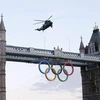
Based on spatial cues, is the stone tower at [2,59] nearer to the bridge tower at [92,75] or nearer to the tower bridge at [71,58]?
the tower bridge at [71,58]

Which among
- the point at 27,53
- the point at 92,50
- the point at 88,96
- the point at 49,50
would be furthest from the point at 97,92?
the point at 27,53

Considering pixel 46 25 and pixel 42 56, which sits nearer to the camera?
pixel 46 25

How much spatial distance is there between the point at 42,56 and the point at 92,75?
21.4 meters

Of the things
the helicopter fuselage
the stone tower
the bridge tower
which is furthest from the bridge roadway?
the helicopter fuselage

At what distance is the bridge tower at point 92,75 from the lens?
301 ft

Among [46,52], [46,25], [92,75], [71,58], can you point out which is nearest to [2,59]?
[46,52]

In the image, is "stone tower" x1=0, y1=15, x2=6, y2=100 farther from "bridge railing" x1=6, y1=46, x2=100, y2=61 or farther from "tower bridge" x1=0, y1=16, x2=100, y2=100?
"bridge railing" x1=6, y1=46, x2=100, y2=61

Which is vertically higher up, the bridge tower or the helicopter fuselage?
the helicopter fuselage

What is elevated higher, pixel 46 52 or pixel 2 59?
pixel 46 52

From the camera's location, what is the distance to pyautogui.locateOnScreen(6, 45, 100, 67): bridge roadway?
74.5 metres

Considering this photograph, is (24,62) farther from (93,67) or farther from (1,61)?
(93,67)

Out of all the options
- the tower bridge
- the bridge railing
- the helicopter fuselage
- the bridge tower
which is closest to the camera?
the helicopter fuselage

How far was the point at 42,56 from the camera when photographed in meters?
78.2

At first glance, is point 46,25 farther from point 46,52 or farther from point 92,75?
point 92,75
